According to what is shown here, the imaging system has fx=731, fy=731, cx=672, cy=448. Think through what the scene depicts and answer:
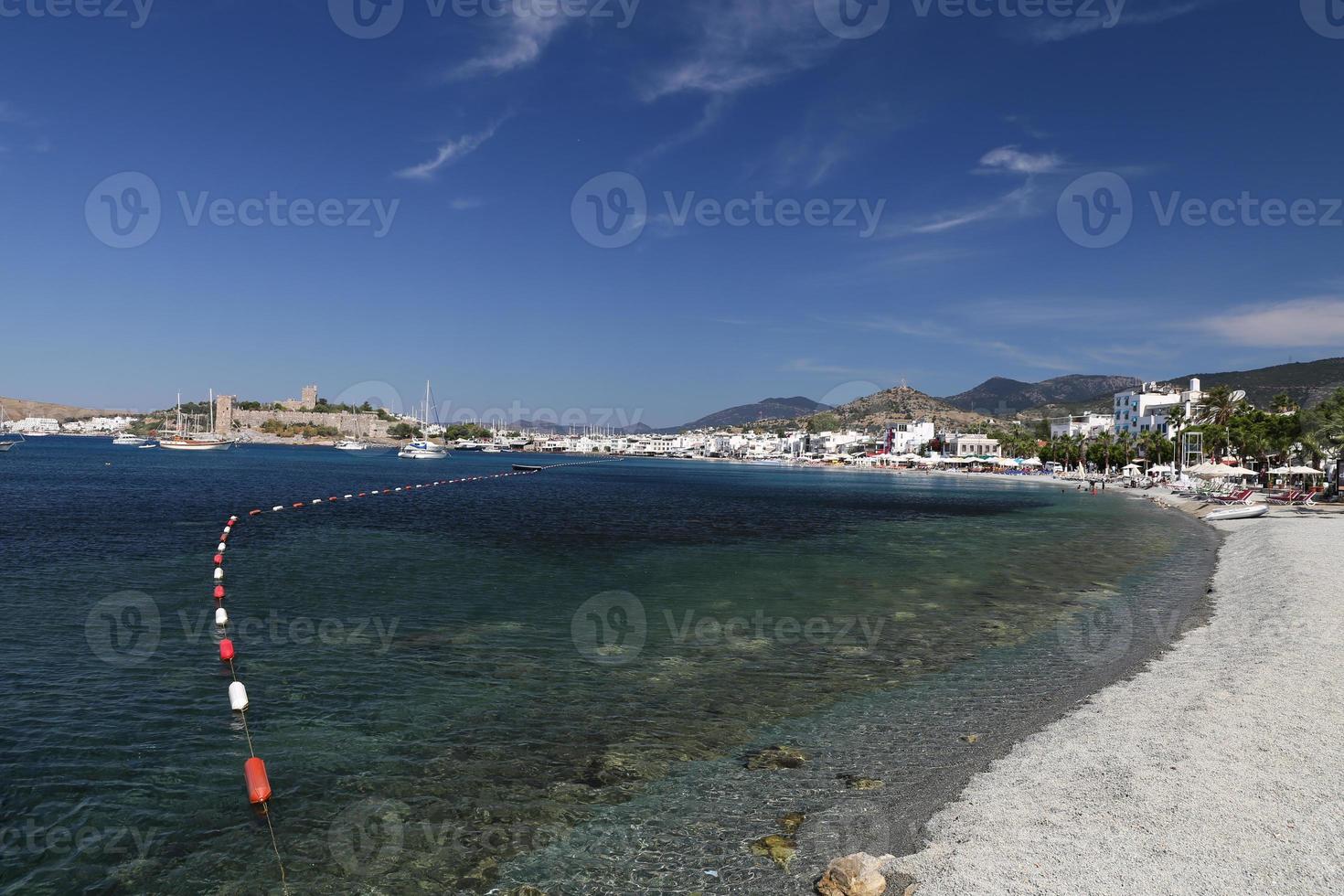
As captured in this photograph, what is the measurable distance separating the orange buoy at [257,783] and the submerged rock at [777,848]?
5.75m

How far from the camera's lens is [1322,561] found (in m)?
24.3

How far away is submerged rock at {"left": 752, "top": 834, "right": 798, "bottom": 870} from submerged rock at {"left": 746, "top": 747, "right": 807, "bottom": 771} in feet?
5.95

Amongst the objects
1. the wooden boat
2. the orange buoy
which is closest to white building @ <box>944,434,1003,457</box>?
the wooden boat

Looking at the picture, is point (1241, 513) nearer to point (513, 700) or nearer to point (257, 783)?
point (513, 700)

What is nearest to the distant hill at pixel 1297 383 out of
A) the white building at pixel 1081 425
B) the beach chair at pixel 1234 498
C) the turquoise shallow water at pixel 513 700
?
the white building at pixel 1081 425

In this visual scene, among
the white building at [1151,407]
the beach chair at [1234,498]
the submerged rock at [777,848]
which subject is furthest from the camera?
the white building at [1151,407]

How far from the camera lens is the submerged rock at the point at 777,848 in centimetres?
764

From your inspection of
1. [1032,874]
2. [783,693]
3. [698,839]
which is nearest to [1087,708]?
[783,693]

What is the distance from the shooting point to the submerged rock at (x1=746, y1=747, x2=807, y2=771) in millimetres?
9953

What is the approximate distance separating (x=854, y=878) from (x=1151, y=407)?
498ft

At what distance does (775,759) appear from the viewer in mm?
10188

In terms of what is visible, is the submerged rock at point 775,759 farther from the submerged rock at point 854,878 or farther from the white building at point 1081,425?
the white building at point 1081,425

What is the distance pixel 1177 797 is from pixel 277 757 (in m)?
11.0

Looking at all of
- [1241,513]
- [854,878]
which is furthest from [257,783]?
[1241,513]
